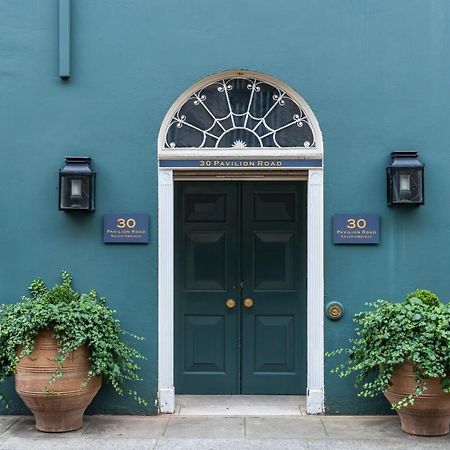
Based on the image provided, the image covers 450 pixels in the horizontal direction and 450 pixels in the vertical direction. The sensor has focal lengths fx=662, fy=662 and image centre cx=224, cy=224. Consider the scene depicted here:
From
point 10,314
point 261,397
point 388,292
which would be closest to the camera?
point 10,314

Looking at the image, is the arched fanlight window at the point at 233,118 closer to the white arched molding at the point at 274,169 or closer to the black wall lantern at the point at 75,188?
the white arched molding at the point at 274,169

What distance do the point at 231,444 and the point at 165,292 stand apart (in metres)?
1.67

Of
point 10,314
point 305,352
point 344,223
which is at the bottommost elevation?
point 305,352

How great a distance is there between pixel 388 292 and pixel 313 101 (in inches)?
80.9

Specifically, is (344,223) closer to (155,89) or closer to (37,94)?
(155,89)

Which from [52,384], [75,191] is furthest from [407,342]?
[75,191]

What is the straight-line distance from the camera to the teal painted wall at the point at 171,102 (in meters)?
6.63

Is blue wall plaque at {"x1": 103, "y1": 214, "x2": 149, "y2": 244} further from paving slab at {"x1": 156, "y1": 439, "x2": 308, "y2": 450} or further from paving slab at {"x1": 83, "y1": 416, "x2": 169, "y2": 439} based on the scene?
paving slab at {"x1": 156, "y1": 439, "x2": 308, "y2": 450}

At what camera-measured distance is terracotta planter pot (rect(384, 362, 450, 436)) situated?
5.80m

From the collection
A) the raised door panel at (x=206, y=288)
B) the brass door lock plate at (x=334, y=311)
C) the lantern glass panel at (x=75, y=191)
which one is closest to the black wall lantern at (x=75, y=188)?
the lantern glass panel at (x=75, y=191)

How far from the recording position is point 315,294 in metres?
6.68

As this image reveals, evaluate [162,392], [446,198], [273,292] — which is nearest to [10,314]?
[162,392]

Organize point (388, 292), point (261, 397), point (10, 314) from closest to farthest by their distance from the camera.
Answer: point (10, 314) < point (388, 292) < point (261, 397)

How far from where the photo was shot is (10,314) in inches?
241
